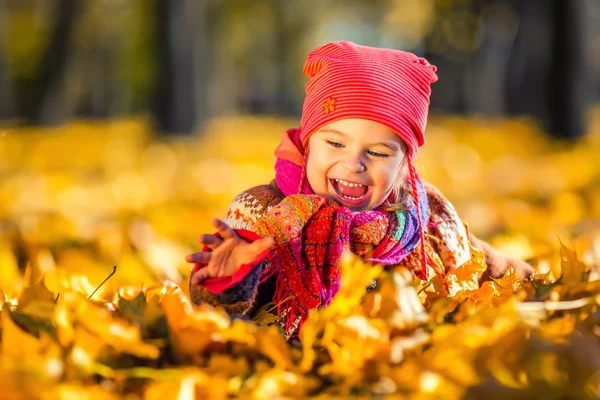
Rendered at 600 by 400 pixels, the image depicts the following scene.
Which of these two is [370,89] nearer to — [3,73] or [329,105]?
[329,105]

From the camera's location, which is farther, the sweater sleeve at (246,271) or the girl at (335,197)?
the girl at (335,197)

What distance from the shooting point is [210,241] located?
7.47ft

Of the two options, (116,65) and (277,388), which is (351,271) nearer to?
(277,388)

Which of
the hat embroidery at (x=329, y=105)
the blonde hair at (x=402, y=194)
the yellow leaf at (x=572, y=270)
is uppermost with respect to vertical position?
the hat embroidery at (x=329, y=105)

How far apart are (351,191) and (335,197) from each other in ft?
0.18

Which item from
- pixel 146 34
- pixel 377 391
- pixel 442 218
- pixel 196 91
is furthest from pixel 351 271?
pixel 146 34

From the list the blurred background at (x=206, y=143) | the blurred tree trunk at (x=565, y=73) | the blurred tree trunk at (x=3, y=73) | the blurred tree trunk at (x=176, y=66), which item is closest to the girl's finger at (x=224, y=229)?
the blurred background at (x=206, y=143)

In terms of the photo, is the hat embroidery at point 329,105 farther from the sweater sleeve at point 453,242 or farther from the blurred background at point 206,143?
Result: the blurred background at point 206,143

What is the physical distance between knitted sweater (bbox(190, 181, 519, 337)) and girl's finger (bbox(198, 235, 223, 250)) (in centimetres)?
13

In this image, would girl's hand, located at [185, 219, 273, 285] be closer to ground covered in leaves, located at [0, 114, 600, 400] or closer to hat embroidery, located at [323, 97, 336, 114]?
ground covered in leaves, located at [0, 114, 600, 400]

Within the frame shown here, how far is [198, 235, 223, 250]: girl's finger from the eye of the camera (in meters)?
2.25

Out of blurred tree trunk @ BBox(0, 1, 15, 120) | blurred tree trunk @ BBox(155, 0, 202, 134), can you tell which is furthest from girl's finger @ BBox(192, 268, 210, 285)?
blurred tree trunk @ BBox(0, 1, 15, 120)

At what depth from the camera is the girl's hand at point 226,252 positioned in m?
2.28

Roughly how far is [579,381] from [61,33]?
49.5ft
